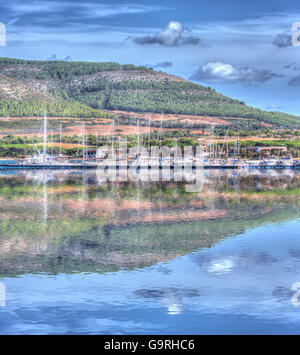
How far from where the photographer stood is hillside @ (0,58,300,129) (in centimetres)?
10275

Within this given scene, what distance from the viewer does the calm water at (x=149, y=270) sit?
9312 mm

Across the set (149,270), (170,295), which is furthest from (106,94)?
(170,295)

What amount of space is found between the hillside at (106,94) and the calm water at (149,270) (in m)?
78.3

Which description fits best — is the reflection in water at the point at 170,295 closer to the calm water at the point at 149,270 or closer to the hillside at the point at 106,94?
the calm water at the point at 149,270

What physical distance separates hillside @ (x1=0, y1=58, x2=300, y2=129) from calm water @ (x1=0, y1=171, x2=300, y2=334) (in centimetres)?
7831

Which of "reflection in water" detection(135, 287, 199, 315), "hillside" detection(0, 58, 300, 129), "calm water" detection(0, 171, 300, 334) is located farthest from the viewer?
"hillside" detection(0, 58, 300, 129)

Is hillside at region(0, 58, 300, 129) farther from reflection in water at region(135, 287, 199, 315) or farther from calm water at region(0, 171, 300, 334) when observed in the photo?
reflection in water at region(135, 287, 199, 315)

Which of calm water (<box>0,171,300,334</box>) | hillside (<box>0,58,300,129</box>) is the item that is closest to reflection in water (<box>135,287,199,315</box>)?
calm water (<box>0,171,300,334</box>)

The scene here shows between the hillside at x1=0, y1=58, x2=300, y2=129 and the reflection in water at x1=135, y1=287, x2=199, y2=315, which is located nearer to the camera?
the reflection in water at x1=135, y1=287, x2=199, y2=315

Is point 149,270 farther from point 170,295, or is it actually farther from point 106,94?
point 106,94

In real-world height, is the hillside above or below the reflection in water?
above

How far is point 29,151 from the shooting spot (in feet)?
273

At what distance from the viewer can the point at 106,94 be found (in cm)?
11344
